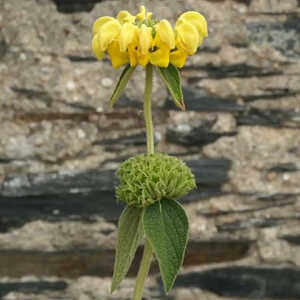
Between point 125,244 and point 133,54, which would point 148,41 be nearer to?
point 133,54

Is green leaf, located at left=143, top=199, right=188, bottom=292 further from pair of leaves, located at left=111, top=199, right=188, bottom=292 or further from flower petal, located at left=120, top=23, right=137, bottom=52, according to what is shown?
flower petal, located at left=120, top=23, right=137, bottom=52

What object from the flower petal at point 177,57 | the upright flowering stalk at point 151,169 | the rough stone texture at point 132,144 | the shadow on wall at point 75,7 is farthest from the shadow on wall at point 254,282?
the flower petal at point 177,57

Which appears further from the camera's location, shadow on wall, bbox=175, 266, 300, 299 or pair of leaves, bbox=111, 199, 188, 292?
shadow on wall, bbox=175, 266, 300, 299

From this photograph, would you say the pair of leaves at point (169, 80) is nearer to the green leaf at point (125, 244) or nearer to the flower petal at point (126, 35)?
the flower petal at point (126, 35)

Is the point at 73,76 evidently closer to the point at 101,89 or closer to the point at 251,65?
the point at 101,89

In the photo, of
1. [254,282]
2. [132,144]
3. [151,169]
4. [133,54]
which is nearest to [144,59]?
[133,54]

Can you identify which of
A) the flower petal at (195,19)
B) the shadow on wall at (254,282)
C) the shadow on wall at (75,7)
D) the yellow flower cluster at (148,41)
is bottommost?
the shadow on wall at (254,282)

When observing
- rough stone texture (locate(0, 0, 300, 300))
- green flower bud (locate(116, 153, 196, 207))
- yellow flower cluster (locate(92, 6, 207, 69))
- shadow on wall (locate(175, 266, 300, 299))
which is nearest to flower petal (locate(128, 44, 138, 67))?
yellow flower cluster (locate(92, 6, 207, 69))

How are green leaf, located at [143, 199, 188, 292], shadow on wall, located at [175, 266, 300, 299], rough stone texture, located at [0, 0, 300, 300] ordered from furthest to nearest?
shadow on wall, located at [175, 266, 300, 299] < rough stone texture, located at [0, 0, 300, 300] < green leaf, located at [143, 199, 188, 292]
